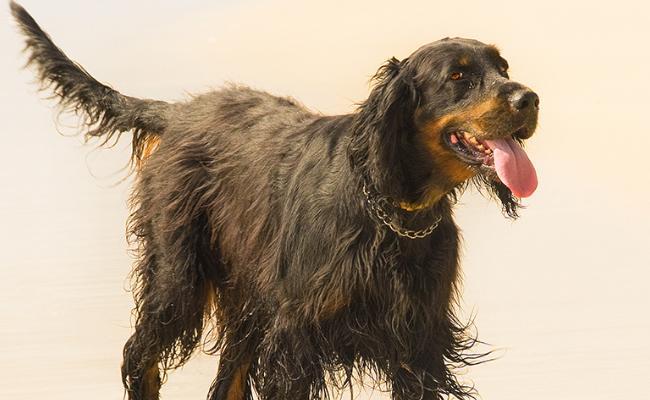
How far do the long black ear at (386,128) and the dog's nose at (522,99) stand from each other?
39 cm

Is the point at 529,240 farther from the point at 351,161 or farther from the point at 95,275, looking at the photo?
the point at 351,161

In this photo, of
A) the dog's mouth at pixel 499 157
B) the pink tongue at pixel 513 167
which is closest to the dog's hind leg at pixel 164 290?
the dog's mouth at pixel 499 157

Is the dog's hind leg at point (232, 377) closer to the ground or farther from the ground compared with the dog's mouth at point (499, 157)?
closer to the ground

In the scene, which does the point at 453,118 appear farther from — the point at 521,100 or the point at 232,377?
the point at 232,377

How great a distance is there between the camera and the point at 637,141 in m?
11.0

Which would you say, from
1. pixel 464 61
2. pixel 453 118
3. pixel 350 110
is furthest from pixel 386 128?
pixel 350 110

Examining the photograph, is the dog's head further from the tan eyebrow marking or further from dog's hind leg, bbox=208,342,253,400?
dog's hind leg, bbox=208,342,253,400

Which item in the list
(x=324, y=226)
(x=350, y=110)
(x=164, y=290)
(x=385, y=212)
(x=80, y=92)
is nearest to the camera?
(x=385, y=212)

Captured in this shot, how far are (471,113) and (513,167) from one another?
235 mm

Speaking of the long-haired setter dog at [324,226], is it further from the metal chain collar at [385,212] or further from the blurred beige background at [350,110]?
the blurred beige background at [350,110]

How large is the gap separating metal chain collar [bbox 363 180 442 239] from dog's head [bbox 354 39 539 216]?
0.26 feet

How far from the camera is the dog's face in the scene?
5141 millimetres

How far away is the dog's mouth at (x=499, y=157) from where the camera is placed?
204 inches

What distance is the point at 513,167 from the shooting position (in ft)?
17.1
